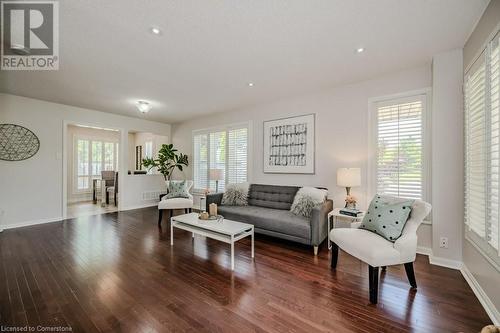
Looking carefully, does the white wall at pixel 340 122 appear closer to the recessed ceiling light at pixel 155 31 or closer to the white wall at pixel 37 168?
the recessed ceiling light at pixel 155 31

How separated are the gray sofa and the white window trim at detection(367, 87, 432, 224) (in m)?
0.81

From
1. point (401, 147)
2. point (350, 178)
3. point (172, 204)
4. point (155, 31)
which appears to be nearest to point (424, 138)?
point (401, 147)

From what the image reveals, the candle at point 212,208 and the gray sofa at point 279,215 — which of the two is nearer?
the gray sofa at point 279,215

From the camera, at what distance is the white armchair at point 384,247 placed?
1896 millimetres

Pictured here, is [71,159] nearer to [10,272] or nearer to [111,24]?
[10,272]

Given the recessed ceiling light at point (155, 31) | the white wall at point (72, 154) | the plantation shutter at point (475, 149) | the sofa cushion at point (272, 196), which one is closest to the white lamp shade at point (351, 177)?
the sofa cushion at point (272, 196)

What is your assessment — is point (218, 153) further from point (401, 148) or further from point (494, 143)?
point (494, 143)

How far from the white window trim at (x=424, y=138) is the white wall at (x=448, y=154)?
240 mm

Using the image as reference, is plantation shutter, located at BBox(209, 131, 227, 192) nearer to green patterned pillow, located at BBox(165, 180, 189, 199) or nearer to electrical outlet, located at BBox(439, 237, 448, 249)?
green patterned pillow, located at BBox(165, 180, 189, 199)

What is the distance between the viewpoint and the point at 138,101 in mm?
4488

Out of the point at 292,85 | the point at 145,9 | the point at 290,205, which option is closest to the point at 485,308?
the point at 290,205

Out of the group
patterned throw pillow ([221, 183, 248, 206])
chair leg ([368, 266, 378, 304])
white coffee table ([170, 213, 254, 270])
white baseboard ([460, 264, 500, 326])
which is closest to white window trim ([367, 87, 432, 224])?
white baseboard ([460, 264, 500, 326])

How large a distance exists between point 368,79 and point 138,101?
4.45 metres

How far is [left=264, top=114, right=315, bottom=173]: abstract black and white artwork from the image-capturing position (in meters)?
3.98
